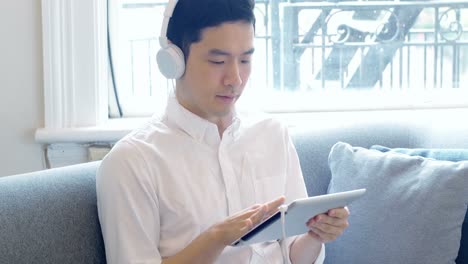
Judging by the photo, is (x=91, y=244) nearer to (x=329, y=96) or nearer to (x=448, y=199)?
(x=448, y=199)

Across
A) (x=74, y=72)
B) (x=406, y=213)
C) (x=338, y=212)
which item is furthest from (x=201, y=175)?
(x=74, y=72)

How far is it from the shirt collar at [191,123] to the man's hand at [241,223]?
0.26m

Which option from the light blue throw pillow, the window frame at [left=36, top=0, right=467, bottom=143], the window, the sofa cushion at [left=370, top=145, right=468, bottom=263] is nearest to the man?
the light blue throw pillow

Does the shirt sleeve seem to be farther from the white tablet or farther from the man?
the white tablet

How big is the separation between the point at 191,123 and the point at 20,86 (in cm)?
78

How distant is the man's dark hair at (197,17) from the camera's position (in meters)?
1.43

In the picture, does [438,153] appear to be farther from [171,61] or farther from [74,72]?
[74,72]

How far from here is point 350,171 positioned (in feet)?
5.96

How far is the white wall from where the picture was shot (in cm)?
203

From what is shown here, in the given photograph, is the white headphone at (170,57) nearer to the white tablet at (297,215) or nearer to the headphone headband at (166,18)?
the headphone headband at (166,18)

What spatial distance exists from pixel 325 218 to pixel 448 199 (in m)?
0.43

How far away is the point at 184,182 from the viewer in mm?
1448

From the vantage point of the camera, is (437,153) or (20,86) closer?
(437,153)

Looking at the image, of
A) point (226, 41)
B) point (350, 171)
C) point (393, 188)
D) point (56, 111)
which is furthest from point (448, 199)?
point (56, 111)
